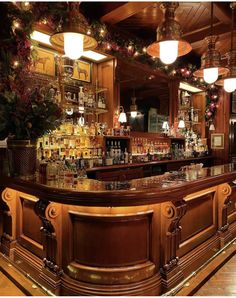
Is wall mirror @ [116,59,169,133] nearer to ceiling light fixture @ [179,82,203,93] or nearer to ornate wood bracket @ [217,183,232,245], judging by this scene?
ceiling light fixture @ [179,82,203,93]

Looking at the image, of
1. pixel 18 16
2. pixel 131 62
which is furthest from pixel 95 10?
pixel 18 16

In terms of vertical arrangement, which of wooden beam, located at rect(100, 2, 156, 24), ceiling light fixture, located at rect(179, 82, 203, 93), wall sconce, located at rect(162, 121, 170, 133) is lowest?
wall sconce, located at rect(162, 121, 170, 133)

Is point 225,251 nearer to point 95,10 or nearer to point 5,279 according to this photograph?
Result: point 5,279

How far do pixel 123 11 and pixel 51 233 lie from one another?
352 centimetres

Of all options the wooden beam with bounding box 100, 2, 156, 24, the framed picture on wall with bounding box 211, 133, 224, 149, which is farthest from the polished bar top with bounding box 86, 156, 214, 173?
the wooden beam with bounding box 100, 2, 156, 24

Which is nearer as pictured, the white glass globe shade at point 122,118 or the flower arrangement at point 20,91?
the flower arrangement at point 20,91

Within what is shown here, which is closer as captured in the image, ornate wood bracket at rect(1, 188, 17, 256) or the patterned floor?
the patterned floor

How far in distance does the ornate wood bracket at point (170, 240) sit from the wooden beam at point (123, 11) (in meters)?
3.03

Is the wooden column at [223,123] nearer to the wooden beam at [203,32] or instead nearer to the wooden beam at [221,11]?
the wooden beam at [203,32]

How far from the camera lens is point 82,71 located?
4508 millimetres

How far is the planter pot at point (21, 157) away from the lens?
2.79 meters

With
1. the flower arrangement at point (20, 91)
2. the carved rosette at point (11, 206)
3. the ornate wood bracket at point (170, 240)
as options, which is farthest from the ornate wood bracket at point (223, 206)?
the carved rosette at point (11, 206)

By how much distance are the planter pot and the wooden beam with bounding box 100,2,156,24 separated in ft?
8.53

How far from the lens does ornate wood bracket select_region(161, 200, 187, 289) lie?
2315 mm
